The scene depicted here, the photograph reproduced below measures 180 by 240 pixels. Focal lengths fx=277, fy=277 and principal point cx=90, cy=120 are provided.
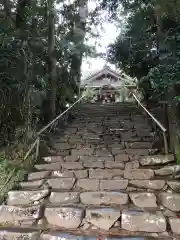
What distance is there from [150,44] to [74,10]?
11.4 feet

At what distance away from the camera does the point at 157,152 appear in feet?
16.8

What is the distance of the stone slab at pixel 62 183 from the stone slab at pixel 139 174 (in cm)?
84

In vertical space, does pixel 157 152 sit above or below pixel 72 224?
above

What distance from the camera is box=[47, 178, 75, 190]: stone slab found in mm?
4051

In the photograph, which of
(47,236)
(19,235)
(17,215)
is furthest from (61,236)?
(17,215)

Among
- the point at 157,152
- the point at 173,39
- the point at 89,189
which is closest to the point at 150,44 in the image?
the point at 173,39

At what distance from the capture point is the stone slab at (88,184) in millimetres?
3948

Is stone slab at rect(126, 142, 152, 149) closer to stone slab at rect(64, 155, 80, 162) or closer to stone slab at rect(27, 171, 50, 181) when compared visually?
stone slab at rect(64, 155, 80, 162)

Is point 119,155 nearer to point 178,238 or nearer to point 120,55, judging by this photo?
point 178,238

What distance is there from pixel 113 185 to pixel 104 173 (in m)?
0.41

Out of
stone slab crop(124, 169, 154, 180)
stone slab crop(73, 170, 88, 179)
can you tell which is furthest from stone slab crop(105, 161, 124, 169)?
stone slab crop(73, 170, 88, 179)

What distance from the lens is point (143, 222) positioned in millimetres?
3137

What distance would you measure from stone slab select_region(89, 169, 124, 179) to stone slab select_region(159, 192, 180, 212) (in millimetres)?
856

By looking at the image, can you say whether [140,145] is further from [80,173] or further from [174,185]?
[174,185]
